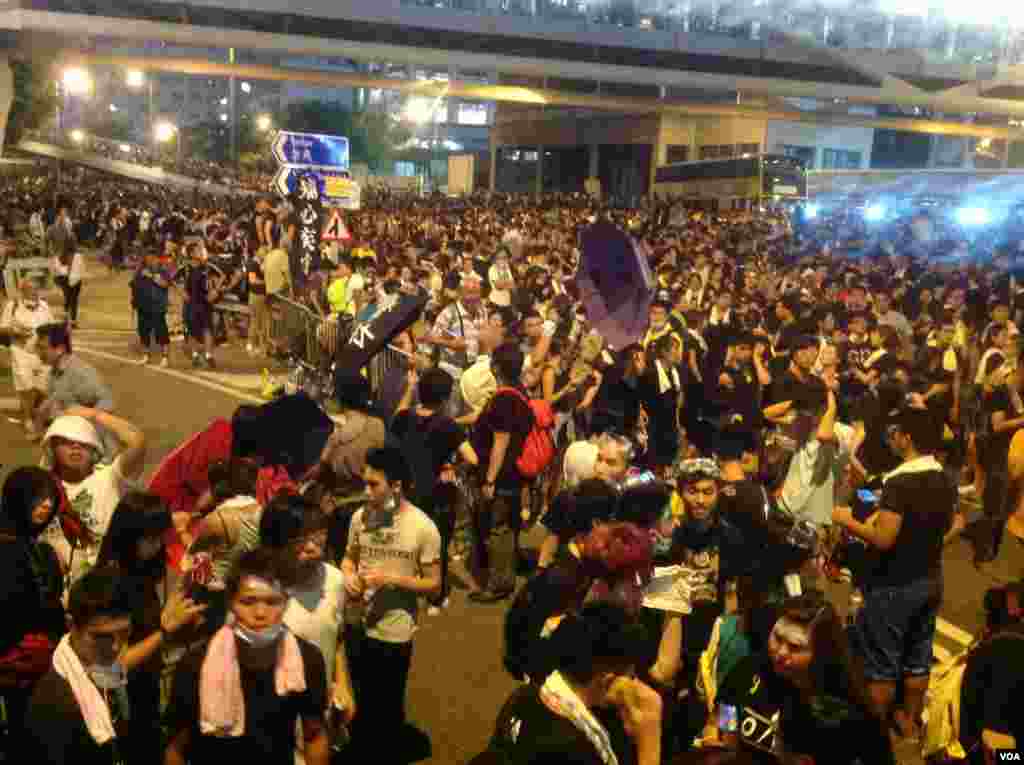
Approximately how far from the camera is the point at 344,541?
16.0 feet

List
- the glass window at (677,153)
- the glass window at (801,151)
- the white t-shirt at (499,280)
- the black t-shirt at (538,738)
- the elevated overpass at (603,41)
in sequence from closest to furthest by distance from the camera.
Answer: the black t-shirt at (538,738) → the white t-shirt at (499,280) → the elevated overpass at (603,41) → the glass window at (801,151) → the glass window at (677,153)

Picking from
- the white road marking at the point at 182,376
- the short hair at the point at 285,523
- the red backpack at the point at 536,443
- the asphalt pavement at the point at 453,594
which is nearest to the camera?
the short hair at the point at 285,523

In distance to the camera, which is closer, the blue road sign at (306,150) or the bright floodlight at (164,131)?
the blue road sign at (306,150)

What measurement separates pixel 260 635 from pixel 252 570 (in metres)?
0.20

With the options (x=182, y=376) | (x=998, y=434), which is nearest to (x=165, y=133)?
(x=182, y=376)

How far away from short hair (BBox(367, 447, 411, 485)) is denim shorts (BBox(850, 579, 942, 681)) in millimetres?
2368

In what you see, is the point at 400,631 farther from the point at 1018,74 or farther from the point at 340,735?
the point at 1018,74

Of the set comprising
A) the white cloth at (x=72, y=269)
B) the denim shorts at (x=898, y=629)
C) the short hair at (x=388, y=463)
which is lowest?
the white cloth at (x=72, y=269)

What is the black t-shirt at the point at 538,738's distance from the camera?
255 centimetres

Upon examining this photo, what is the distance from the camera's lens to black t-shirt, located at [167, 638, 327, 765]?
2.95 meters

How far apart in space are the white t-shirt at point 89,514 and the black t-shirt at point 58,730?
145cm

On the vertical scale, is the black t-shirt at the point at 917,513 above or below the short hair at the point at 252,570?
below

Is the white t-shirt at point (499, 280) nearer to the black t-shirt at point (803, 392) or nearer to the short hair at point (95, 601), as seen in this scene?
the black t-shirt at point (803, 392)

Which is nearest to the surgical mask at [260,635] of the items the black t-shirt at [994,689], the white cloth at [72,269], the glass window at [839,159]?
the black t-shirt at [994,689]
